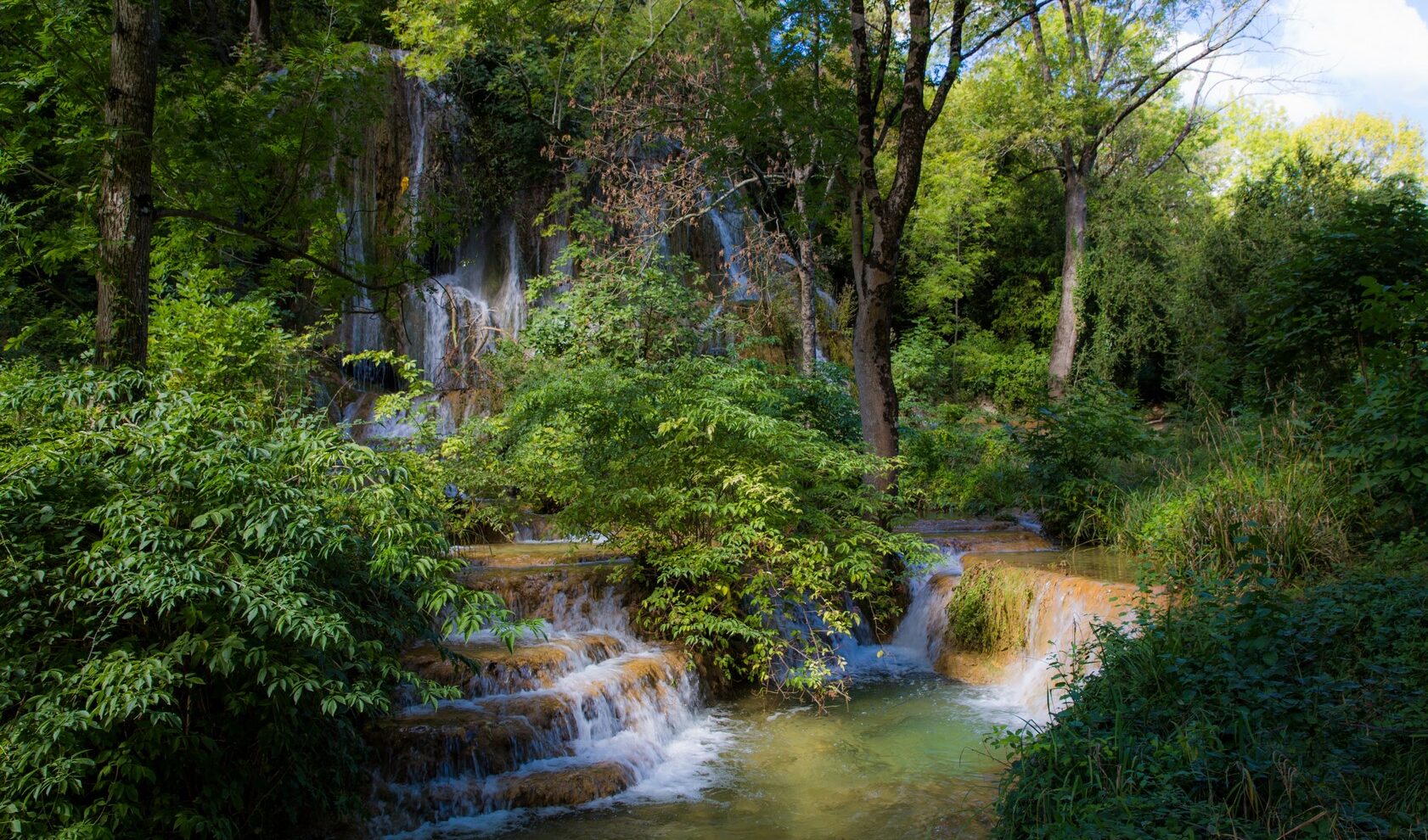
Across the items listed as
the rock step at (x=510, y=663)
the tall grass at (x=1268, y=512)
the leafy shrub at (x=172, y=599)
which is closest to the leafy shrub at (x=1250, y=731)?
the tall grass at (x=1268, y=512)

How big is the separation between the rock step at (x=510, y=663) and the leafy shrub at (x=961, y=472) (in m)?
6.12

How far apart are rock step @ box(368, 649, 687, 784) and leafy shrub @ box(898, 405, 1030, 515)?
612 cm

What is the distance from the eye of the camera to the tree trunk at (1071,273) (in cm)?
2053

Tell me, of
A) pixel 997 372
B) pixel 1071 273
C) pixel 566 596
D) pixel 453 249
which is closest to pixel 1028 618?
pixel 566 596

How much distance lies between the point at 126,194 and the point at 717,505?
4.57 metres

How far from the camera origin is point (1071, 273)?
20750 millimetres

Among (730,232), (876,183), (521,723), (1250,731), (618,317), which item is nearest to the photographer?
(1250,731)

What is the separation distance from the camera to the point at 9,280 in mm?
6320

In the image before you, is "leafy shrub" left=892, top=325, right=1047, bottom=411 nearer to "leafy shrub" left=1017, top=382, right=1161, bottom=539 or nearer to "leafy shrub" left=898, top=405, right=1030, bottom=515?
"leafy shrub" left=898, top=405, right=1030, bottom=515

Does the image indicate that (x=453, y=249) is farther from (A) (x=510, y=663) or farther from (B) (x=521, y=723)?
(B) (x=521, y=723)

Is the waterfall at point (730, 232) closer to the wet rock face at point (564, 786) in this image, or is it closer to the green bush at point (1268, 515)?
the green bush at point (1268, 515)

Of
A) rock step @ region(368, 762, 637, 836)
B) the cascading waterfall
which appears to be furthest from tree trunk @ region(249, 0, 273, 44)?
the cascading waterfall

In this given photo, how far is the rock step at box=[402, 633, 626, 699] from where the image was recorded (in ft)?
20.6

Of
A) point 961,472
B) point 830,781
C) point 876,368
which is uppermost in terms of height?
point 876,368
